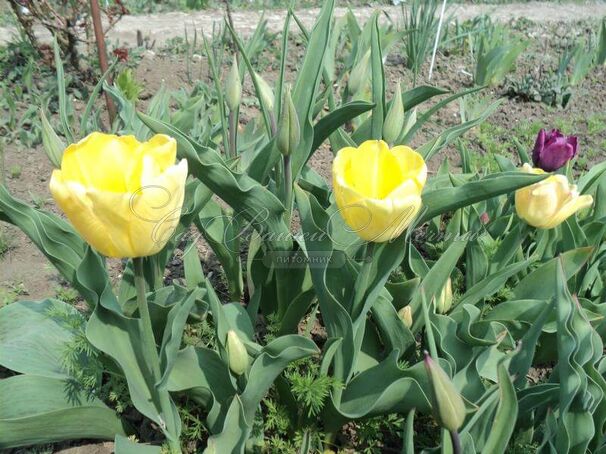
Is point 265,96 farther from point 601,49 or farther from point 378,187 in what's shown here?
point 601,49

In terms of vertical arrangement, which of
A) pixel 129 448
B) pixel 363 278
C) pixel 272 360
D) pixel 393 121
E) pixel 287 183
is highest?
pixel 393 121

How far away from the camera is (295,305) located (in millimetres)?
1462

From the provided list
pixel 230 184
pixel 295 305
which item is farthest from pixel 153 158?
pixel 295 305

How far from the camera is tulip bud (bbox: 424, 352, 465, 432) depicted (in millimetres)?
835

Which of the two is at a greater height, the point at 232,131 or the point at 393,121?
the point at 393,121

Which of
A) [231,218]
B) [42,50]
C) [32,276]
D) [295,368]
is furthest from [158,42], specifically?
[295,368]

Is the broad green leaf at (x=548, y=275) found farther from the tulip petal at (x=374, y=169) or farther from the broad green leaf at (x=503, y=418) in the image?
the tulip petal at (x=374, y=169)

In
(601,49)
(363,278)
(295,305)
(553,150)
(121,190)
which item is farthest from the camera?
(601,49)

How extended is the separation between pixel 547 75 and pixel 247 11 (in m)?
2.53

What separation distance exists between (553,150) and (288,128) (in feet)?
2.75

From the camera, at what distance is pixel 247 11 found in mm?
5156

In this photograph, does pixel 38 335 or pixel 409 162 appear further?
pixel 38 335

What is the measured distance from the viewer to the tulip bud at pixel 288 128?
119cm

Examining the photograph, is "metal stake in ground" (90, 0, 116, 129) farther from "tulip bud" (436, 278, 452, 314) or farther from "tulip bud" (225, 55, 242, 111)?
"tulip bud" (436, 278, 452, 314)
